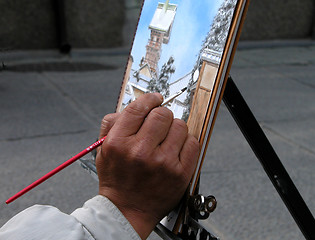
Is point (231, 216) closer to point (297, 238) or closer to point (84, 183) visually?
point (297, 238)

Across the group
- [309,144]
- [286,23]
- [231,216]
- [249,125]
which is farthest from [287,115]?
[286,23]

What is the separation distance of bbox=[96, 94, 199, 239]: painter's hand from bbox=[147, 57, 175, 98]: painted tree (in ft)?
0.94

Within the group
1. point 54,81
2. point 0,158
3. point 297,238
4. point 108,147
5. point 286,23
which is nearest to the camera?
point 108,147

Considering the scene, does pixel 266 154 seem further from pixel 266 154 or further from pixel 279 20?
pixel 279 20


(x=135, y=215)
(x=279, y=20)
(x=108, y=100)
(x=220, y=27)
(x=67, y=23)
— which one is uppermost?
(x=220, y=27)

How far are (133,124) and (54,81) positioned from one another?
4657 mm

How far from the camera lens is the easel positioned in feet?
4.09

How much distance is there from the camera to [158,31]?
1.43 meters

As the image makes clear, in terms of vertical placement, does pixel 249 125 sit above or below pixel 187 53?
below

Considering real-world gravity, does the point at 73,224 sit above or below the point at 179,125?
below

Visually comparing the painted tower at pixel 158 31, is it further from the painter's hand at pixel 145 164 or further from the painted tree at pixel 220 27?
the painter's hand at pixel 145 164

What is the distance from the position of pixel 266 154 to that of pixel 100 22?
6.35 meters

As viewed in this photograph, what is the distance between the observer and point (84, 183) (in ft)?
10.1

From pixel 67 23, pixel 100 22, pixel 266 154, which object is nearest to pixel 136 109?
pixel 266 154
